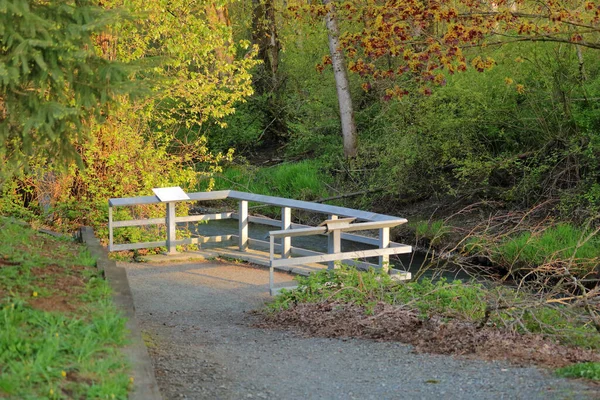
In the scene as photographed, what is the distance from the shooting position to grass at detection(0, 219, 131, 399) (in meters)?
5.32

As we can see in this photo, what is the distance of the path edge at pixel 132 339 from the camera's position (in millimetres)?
5445

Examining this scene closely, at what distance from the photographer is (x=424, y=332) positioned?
8422 millimetres

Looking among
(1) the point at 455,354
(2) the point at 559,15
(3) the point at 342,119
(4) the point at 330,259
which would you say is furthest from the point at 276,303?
(3) the point at 342,119

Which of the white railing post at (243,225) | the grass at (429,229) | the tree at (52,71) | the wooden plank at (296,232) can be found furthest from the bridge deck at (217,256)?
the grass at (429,229)

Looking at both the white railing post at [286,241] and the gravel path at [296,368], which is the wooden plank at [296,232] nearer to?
the gravel path at [296,368]

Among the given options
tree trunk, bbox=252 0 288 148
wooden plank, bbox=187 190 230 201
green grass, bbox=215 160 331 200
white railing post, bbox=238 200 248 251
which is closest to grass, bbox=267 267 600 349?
white railing post, bbox=238 200 248 251

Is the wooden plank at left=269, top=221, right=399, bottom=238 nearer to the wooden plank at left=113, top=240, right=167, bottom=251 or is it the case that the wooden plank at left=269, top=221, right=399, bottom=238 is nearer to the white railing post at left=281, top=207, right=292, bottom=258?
the white railing post at left=281, top=207, right=292, bottom=258

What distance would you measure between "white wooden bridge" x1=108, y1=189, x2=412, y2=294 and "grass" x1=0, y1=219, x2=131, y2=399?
2.95 meters

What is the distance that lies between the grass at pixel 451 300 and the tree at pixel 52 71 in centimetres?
352

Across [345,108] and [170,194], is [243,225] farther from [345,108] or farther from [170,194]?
[345,108]

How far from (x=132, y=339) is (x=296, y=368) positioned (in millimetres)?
1618

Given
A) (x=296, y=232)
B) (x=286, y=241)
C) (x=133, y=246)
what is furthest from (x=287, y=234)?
(x=133, y=246)

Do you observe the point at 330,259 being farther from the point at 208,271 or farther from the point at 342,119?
the point at 342,119

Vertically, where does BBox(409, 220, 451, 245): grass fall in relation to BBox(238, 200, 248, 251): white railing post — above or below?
below
